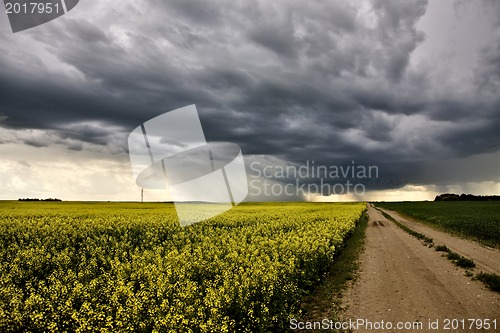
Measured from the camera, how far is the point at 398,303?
448 inches

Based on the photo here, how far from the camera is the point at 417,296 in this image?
12.0 meters

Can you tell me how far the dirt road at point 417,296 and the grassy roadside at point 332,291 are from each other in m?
0.39

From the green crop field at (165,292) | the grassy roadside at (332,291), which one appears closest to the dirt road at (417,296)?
the grassy roadside at (332,291)

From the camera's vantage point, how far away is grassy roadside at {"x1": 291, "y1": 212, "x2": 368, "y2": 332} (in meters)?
10.7

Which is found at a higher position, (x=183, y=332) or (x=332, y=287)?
(x=183, y=332)

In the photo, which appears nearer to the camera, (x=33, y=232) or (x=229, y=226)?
(x=33, y=232)

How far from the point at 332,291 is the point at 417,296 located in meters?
2.91

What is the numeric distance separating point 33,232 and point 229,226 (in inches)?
540

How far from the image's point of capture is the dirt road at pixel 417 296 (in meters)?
10.1

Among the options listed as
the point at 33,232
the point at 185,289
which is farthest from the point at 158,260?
the point at 33,232

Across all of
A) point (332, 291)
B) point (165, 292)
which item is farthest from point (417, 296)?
point (165, 292)

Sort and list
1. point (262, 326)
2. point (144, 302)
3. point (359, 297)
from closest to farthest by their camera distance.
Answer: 1. point (144, 302)
2. point (262, 326)
3. point (359, 297)

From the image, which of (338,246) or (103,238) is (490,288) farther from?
(103,238)

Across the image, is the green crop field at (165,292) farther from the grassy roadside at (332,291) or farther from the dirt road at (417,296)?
the dirt road at (417,296)
